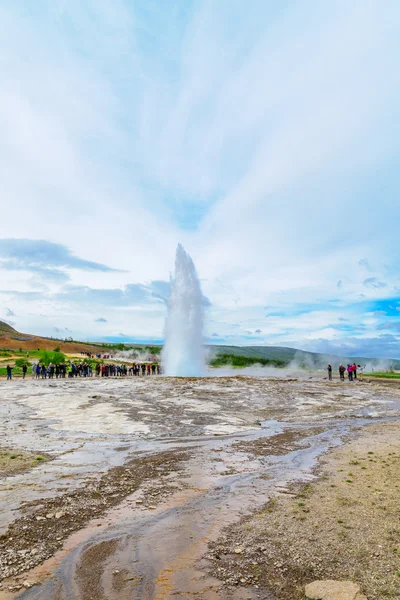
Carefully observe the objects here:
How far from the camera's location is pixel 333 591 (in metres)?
4.89

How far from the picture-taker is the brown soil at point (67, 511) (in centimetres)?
602

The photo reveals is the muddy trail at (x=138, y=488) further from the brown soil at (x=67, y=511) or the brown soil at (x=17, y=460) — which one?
the brown soil at (x=17, y=460)

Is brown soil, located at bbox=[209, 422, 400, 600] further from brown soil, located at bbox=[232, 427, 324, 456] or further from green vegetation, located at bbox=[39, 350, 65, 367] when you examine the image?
green vegetation, located at bbox=[39, 350, 65, 367]

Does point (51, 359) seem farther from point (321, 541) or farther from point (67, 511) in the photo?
point (321, 541)

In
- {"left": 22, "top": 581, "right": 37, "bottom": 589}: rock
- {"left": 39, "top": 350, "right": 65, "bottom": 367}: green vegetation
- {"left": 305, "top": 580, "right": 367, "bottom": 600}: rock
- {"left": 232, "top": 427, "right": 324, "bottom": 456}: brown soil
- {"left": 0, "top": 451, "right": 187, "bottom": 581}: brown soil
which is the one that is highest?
{"left": 39, "top": 350, "right": 65, "bottom": 367}: green vegetation

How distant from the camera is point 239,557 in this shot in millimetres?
6020

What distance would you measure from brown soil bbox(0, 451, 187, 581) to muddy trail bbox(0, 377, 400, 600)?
0.02 metres

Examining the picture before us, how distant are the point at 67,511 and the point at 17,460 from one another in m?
4.78

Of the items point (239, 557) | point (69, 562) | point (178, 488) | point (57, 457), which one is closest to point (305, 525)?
point (239, 557)

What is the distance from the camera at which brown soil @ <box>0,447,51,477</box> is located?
34.9 ft

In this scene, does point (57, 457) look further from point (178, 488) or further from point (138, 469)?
point (178, 488)

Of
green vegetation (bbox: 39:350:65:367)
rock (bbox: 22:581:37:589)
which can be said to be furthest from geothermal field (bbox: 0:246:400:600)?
green vegetation (bbox: 39:350:65:367)

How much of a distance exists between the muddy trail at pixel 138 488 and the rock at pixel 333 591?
56cm

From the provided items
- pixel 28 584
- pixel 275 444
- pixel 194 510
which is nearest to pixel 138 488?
pixel 194 510
